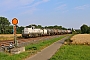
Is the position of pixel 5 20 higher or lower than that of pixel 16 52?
higher

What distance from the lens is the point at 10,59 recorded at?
552 inches

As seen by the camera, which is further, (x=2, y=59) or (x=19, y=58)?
(x=19, y=58)

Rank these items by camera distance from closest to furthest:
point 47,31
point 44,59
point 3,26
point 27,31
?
point 44,59
point 27,31
point 47,31
point 3,26

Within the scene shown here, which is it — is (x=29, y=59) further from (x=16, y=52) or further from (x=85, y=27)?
(x=85, y=27)

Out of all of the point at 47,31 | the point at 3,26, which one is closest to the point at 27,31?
the point at 47,31

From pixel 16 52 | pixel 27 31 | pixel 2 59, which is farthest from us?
pixel 27 31

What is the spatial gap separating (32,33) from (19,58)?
44.8 meters

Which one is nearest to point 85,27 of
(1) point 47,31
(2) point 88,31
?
(2) point 88,31

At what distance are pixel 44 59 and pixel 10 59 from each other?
2.42m

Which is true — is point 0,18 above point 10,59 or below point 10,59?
above

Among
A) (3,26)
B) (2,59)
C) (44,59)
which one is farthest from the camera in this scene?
(3,26)

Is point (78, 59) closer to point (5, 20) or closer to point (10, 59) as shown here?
point (10, 59)

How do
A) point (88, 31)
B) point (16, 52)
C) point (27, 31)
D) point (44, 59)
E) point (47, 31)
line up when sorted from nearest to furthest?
1. point (44, 59)
2. point (16, 52)
3. point (27, 31)
4. point (47, 31)
5. point (88, 31)

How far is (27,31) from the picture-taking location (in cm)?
5656
